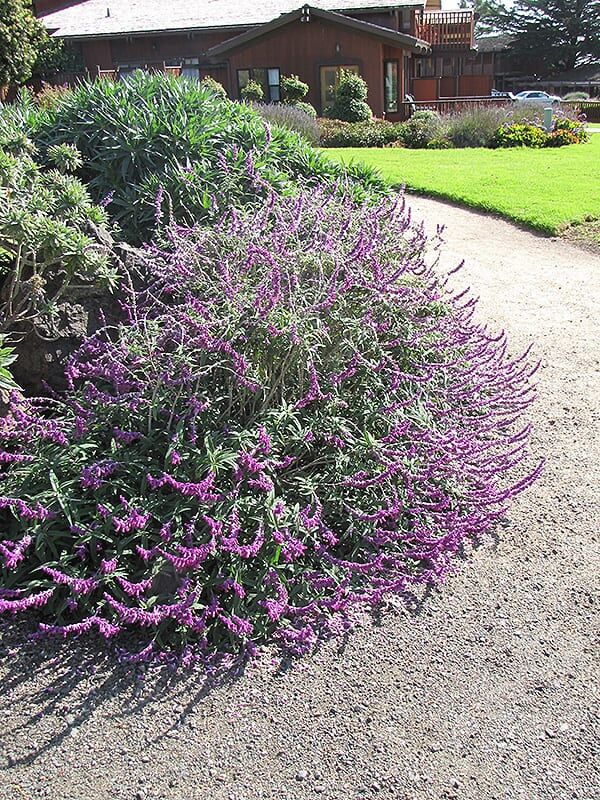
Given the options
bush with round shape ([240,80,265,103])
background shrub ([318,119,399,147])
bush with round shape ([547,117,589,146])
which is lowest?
bush with round shape ([547,117,589,146])

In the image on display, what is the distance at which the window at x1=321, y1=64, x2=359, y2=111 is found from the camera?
94.6 ft

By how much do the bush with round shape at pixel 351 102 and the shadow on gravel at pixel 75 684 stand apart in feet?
81.4

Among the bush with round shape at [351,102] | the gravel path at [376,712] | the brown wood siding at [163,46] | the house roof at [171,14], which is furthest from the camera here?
the brown wood siding at [163,46]

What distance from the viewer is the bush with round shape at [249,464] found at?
119 inches

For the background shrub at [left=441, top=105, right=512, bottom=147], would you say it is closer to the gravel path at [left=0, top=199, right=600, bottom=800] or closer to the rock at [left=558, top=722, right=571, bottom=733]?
the gravel path at [left=0, top=199, right=600, bottom=800]

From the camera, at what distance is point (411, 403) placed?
3.81 m

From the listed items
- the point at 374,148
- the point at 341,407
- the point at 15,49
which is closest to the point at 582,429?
the point at 341,407

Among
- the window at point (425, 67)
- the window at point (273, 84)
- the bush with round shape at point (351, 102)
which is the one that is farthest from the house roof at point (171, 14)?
the window at point (425, 67)

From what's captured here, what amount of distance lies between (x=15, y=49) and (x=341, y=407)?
92.1 feet

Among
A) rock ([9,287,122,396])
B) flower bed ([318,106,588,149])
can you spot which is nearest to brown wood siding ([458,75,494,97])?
flower bed ([318,106,588,149])

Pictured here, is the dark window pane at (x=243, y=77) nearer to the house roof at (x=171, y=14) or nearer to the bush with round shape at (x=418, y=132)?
the house roof at (x=171, y=14)

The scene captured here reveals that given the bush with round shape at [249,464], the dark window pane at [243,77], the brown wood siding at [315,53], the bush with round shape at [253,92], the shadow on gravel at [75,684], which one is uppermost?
the brown wood siding at [315,53]

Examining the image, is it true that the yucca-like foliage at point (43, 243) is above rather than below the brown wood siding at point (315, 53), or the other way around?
below

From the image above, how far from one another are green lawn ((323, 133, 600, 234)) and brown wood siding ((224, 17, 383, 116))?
10.5 m
